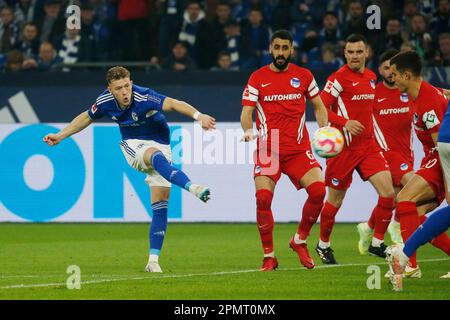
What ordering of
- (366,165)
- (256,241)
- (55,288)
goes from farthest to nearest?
1. (256,241)
2. (366,165)
3. (55,288)

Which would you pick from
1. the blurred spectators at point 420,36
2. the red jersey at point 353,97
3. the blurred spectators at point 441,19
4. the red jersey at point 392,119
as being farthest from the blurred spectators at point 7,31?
the red jersey at point 353,97

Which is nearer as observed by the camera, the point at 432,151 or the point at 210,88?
the point at 432,151

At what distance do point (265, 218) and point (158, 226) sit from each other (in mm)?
1053

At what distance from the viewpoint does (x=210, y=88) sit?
18109 millimetres

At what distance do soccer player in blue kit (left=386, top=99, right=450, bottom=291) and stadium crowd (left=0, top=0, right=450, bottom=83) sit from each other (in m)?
9.05

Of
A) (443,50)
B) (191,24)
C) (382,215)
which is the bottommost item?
(382,215)

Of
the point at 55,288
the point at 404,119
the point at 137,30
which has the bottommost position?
the point at 55,288

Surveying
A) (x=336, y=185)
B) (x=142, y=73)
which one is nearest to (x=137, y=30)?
(x=142, y=73)

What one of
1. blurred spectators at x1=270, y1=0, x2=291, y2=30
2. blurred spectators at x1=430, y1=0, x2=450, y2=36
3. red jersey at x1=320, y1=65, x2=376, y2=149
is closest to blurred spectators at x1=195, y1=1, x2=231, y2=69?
blurred spectators at x1=270, y1=0, x2=291, y2=30

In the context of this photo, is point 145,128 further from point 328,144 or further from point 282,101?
point 328,144

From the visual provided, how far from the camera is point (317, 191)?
1168 centimetres

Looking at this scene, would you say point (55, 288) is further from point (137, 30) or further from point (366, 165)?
point (137, 30)

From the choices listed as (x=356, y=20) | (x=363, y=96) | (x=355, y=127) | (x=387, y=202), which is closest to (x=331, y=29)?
(x=356, y=20)

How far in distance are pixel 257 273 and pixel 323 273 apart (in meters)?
0.61
